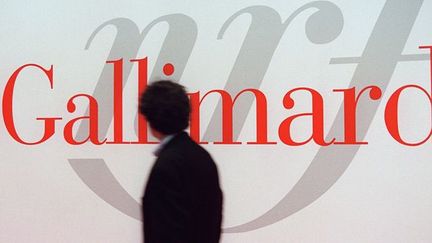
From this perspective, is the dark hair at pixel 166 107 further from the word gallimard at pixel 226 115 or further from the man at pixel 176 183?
the word gallimard at pixel 226 115

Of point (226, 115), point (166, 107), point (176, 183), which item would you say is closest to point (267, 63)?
point (226, 115)

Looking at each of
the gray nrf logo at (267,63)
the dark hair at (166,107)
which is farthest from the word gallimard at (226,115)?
→ the dark hair at (166,107)

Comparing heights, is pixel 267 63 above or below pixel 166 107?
above

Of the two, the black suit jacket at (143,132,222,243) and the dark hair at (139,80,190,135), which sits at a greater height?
the dark hair at (139,80,190,135)

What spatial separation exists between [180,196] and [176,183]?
0.04 m

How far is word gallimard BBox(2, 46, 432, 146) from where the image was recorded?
2.69 meters

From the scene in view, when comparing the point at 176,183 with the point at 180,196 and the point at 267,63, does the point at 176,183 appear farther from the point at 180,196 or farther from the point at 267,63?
the point at 267,63

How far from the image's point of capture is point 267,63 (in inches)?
111

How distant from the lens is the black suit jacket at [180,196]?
152 cm

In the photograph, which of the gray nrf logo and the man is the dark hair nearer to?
the man

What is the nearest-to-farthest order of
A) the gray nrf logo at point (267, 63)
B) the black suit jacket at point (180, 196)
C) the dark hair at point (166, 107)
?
the black suit jacket at point (180, 196) < the dark hair at point (166, 107) < the gray nrf logo at point (267, 63)

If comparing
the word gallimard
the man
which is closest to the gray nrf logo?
the word gallimard

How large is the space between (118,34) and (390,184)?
1840 mm

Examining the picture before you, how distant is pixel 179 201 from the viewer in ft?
5.03
